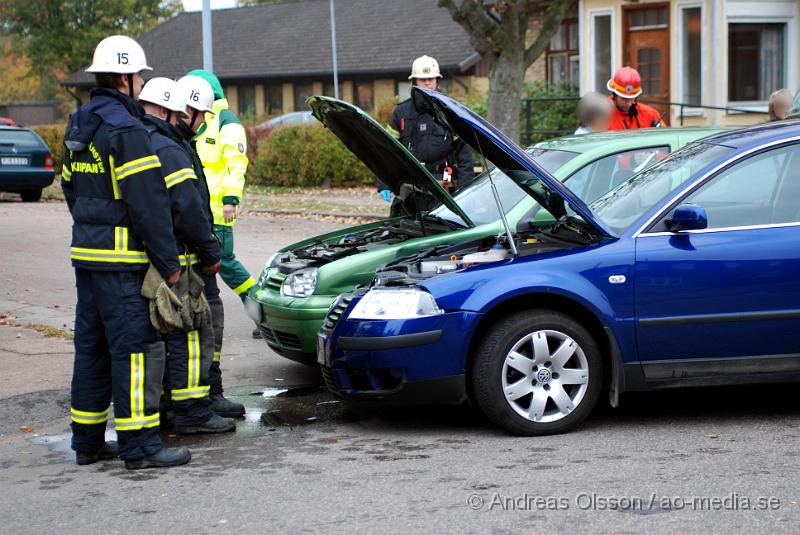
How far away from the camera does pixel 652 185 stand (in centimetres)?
646

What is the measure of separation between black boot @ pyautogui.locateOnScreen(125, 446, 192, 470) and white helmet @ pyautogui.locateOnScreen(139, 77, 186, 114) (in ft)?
5.87

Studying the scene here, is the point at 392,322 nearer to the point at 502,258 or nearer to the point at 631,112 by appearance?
the point at 502,258

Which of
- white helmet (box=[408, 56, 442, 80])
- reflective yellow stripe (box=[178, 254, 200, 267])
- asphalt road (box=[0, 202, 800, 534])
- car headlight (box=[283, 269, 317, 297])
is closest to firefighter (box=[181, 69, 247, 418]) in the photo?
car headlight (box=[283, 269, 317, 297])

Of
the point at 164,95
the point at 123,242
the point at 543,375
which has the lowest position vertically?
the point at 543,375

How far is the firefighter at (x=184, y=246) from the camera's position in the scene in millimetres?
5852

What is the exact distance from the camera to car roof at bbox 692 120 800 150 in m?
6.18

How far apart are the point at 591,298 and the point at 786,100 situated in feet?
17.0

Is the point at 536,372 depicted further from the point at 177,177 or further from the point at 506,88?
the point at 506,88

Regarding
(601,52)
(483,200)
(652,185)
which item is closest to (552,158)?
(483,200)

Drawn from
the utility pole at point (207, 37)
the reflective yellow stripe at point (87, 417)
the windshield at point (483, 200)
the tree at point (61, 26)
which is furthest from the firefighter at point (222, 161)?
the tree at point (61, 26)

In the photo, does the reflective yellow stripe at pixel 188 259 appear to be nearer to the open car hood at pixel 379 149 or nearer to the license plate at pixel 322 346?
the license plate at pixel 322 346

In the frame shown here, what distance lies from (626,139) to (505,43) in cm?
1112

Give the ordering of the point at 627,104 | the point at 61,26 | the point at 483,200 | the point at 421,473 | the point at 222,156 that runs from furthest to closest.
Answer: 1. the point at 61,26
2. the point at 627,104
3. the point at 222,156
4. the point at 483,200
5. the point at 421,473

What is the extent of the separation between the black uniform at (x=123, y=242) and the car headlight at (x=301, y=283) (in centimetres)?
148
